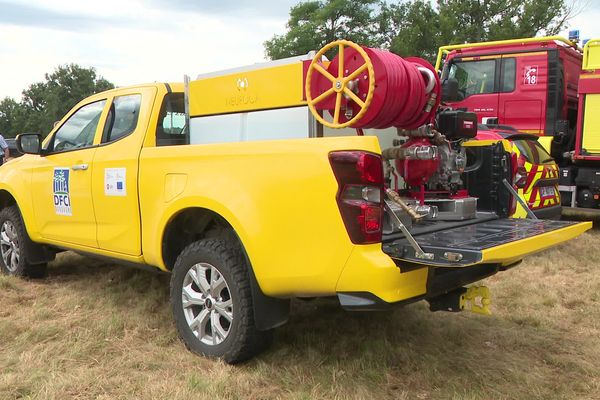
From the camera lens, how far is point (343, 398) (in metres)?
2.90

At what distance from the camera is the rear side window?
20.9ft

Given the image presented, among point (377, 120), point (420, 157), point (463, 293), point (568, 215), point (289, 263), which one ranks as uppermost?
point (377, 120)

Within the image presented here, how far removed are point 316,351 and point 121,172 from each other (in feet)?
6.10

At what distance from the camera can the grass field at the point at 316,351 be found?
3025 millimetres

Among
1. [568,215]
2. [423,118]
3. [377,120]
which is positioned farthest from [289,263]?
[568,215]

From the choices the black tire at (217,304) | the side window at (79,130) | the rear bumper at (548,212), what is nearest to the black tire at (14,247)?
the side window at (79,130)

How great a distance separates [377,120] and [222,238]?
1.18 meters

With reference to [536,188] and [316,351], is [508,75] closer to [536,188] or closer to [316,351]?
[536,188]

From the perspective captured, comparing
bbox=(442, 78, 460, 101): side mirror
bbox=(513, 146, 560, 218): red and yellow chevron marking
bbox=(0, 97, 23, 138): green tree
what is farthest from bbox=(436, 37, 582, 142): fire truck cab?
bbox=(0, 97, 23, 138): green tree

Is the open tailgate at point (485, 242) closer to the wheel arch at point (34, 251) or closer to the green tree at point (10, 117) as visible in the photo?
the wheel arch at point (34, 251)

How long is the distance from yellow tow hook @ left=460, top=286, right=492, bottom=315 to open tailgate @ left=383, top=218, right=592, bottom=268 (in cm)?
28

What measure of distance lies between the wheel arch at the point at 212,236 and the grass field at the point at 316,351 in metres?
0.35

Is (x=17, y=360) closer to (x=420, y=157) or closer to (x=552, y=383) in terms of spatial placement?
(x=420, y=157)

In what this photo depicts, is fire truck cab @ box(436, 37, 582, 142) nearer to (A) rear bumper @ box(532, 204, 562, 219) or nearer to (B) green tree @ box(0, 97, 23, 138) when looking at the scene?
(A) rear bumper @ box(532, 204, 562, 219)
